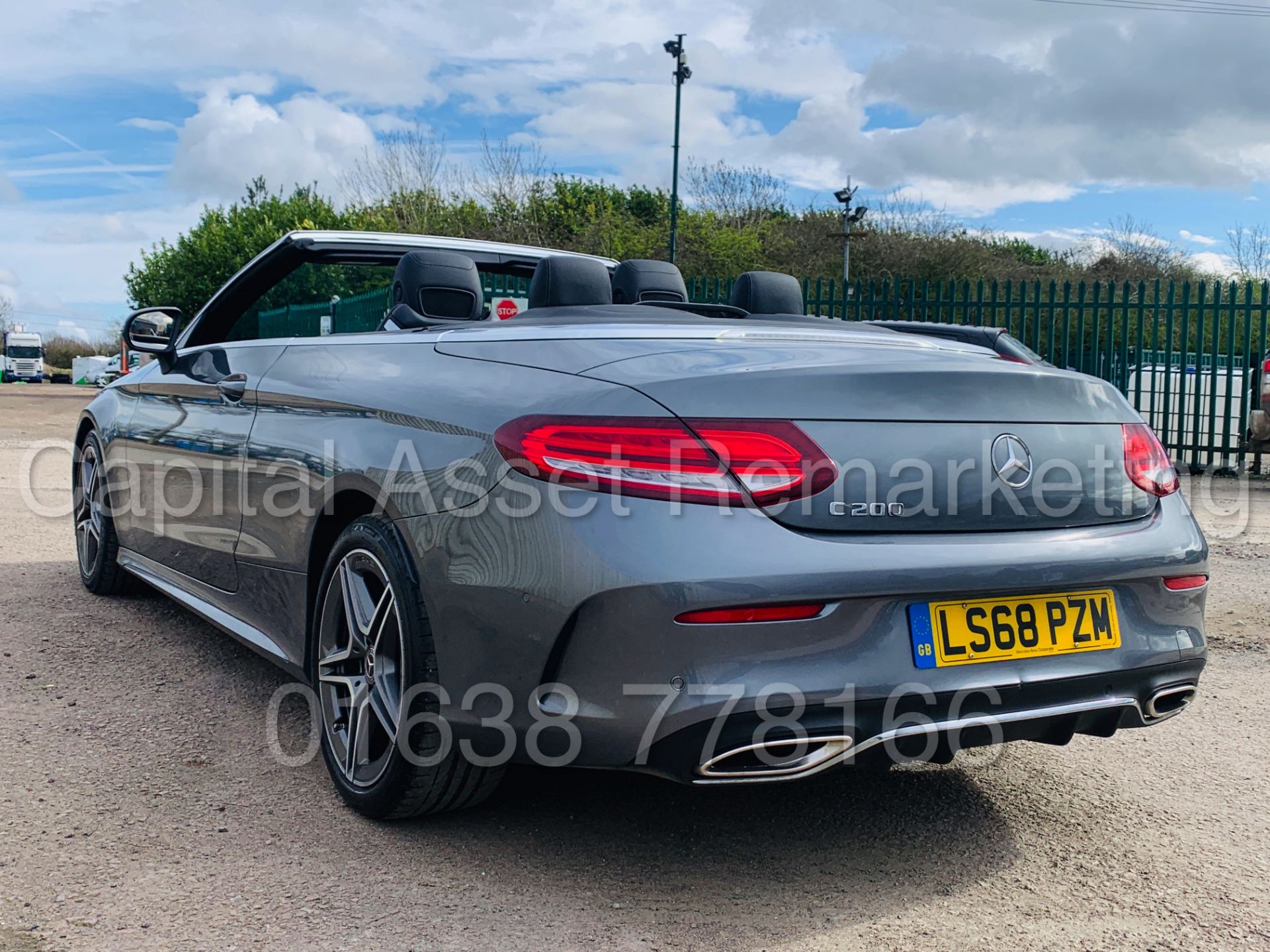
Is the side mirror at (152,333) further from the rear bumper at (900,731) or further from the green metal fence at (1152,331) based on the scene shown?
the green metal fence at (1152,331)

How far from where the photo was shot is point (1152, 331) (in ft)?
48.3

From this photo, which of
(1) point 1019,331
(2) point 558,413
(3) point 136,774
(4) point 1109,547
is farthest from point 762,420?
(1) point 1019,331

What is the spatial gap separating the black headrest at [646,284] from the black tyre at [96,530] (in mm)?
2650

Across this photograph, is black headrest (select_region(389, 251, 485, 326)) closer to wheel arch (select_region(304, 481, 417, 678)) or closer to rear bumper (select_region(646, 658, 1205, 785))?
wheel arch (select_region(304, 481, 417, 678))

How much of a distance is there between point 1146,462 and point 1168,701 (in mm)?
564

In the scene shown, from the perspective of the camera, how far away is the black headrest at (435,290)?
385 cm

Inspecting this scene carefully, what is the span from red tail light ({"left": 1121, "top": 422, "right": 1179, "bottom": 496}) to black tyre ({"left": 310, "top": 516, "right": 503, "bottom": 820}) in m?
1.64

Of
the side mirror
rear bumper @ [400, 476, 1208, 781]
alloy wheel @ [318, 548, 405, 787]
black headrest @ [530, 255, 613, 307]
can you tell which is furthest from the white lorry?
rear bumper @ [400, 476, 1208, 781]

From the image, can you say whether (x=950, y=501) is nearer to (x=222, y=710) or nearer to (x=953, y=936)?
(x=953, y=936)

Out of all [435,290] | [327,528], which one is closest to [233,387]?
[435,290]

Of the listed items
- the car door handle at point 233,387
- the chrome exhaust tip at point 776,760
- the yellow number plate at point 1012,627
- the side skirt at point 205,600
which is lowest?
the side skirt at point 205,600

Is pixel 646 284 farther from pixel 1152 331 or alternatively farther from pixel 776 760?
pixel 1152 331

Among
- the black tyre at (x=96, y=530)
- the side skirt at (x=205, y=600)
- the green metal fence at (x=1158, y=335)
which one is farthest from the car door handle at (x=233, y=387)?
the green metal fence at (x=1158, y=335)

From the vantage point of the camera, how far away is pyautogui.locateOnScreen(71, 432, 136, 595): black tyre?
5461 mm
